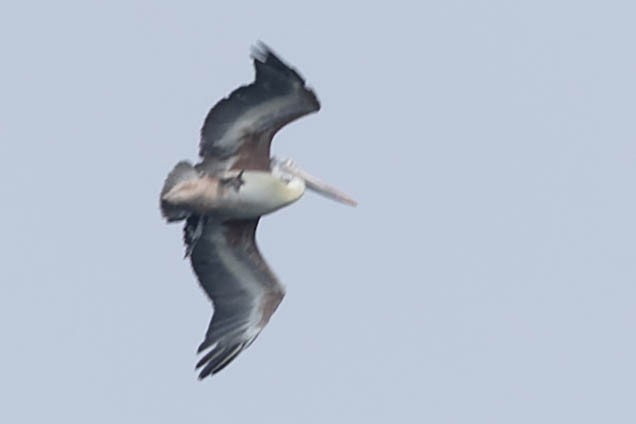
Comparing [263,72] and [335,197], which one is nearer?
[263,72]

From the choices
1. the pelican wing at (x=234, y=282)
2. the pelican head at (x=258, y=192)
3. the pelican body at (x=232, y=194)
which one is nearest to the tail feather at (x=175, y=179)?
the pelican body at (x=232, y=194)

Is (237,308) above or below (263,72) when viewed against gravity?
below

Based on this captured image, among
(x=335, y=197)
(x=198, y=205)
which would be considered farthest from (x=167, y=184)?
(x=335, y=197)

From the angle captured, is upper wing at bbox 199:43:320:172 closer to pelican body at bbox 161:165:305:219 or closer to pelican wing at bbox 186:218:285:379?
pelican body at bbox 161:165:305:219

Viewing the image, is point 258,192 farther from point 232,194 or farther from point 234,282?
point 234,282

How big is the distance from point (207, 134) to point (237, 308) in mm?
2467

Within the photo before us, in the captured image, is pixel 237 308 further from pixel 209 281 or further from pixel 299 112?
pixel 299 112

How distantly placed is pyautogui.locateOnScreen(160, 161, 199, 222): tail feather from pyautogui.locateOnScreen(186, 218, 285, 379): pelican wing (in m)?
0.93

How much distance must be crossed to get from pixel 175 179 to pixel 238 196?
2.73ft

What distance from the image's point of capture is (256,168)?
3259 centimetres

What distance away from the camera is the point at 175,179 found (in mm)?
32312

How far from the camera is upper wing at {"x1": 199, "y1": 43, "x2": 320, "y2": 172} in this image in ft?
104

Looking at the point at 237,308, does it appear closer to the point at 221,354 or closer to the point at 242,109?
the point at 221,354

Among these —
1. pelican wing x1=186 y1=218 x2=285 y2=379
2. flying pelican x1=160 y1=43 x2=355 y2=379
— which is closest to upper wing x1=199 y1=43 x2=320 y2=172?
flying pelican x1=160 y1=43 x2=355 y2=379
